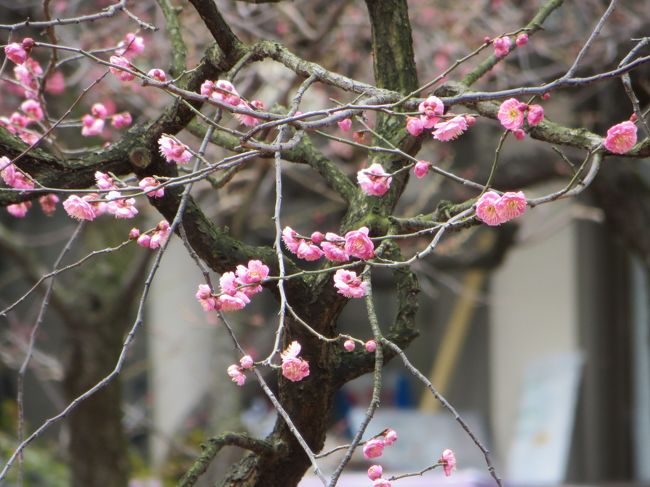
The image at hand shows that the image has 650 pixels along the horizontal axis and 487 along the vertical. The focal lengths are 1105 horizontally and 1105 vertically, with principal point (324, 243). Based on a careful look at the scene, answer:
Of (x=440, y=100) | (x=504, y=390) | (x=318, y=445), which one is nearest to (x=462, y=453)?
(x=504, y=390)

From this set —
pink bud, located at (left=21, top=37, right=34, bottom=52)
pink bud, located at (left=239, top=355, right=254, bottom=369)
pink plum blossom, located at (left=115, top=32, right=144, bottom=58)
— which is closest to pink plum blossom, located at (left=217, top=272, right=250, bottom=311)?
pink bud, located at (left=239, top=355, right=254, bottom=369)

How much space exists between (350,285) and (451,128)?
380mm

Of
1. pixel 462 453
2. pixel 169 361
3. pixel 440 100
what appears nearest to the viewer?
pixel 440 100

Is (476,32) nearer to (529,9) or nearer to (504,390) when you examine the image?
(529,9)

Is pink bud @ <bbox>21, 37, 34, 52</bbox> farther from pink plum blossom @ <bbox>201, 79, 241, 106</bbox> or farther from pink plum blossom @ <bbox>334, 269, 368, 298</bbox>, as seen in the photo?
pink plum blossom @ <bbox>334, 269, 368, 298</bbox>

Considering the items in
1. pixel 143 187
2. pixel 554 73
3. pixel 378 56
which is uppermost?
pixel 554 73

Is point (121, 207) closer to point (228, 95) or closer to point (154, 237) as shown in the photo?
point (154, 237)

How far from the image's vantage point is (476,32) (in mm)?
6531

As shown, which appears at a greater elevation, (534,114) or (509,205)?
(534,114)

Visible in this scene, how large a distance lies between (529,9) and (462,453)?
10.2ft

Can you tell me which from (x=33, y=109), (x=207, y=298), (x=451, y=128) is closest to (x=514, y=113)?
(x=451, y=128)

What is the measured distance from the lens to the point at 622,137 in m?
2.23

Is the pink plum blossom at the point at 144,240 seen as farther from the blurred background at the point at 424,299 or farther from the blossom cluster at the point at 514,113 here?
the blossom cluster at the point at 514,113

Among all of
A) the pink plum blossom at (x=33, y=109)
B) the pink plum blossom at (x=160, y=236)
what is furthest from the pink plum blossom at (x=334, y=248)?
the pink plum blossom at (x=33, y=109)
